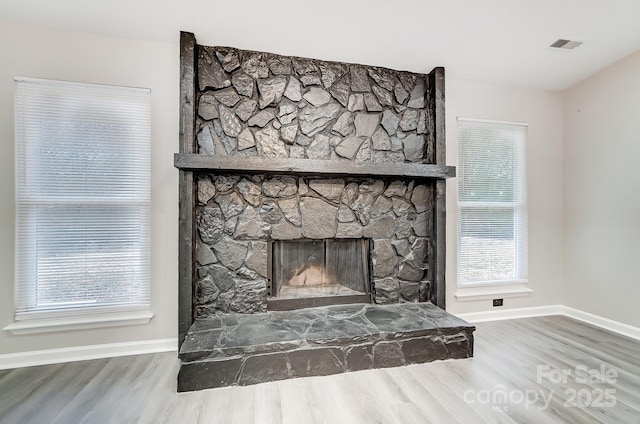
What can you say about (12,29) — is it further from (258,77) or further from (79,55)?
(258,77)

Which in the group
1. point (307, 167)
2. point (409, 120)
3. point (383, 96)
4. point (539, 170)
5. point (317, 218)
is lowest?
point (317, 218)

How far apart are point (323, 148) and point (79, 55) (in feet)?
6.98

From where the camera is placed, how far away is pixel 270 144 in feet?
8.02

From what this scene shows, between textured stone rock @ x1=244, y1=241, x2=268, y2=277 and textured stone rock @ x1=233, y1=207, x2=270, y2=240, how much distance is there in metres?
0.07

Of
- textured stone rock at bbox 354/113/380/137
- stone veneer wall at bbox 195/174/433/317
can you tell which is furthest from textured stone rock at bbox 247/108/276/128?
textured stone rock at bbox 354/113/380/137

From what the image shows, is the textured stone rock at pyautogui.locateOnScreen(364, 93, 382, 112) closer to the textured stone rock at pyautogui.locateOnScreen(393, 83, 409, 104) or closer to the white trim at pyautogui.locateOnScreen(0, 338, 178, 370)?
the textured stone rock at pyautogui.locateOnScreen(393, 83, 409, 104)

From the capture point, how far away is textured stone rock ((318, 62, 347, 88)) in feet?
8.38

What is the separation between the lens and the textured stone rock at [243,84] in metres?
2.38

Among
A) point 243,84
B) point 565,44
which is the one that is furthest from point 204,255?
point 565,44

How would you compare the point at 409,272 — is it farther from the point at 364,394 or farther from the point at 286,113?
the point at 286,113

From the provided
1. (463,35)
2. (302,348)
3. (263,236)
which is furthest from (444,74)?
(302,348)

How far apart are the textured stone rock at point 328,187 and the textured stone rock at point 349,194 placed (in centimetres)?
5

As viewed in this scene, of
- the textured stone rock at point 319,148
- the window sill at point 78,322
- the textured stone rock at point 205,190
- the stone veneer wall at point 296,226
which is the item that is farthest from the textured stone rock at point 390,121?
the window sill at point 78,322

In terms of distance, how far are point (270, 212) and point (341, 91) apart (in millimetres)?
1370
